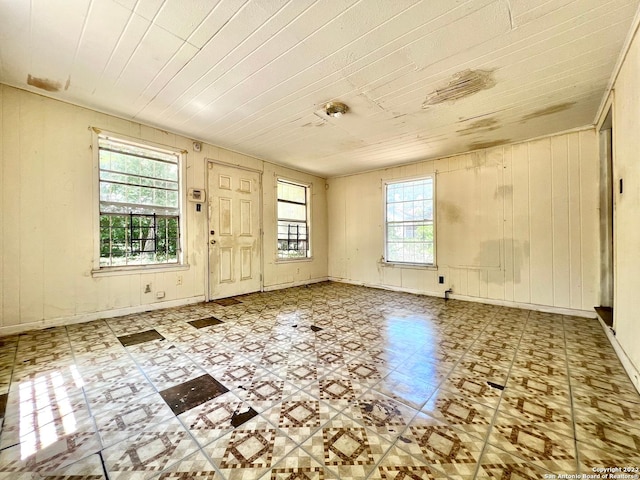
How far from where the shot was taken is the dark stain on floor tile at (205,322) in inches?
123

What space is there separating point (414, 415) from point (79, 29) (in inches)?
139

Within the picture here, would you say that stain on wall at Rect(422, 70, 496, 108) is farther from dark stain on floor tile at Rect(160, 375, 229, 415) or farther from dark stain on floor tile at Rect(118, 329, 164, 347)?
dark stain on floor tile at Rect(118, 329, 164, 347)

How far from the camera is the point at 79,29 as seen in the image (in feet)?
6.34

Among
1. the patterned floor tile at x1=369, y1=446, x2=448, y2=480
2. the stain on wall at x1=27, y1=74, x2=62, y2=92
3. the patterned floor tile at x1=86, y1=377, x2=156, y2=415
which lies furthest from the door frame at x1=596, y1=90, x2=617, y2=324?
the stain on wall at x1=27, y1=74, x2=62, y2=92

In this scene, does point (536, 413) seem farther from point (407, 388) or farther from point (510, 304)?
point (510, 304)

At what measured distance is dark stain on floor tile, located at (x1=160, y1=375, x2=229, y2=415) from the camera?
63.9 inches

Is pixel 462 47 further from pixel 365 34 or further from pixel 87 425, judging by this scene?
pixel 87 425

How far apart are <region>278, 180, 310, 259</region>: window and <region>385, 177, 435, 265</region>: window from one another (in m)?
1.84

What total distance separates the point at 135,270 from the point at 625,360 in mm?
5114

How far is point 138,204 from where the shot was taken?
3572 millimetres

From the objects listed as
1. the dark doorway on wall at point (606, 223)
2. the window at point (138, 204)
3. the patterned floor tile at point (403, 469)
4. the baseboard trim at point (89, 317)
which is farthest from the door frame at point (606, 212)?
the window at point (138, 204)

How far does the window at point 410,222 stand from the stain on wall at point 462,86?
225 cm

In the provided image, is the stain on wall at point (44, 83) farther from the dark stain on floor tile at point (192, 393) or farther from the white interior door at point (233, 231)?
the dark stain on floor tile at point (192, 393)

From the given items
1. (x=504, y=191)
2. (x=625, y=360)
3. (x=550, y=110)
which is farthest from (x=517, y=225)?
(x=625, y=360)
